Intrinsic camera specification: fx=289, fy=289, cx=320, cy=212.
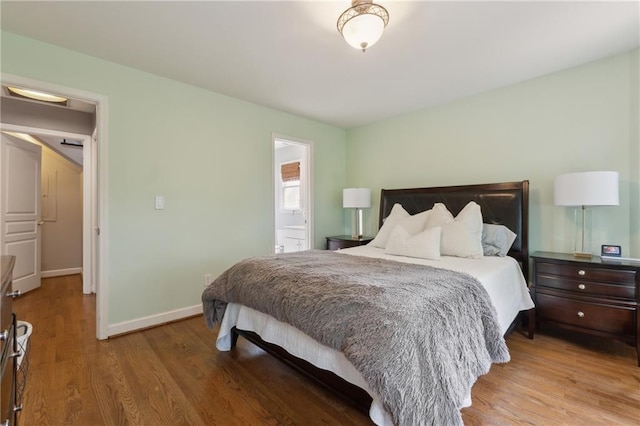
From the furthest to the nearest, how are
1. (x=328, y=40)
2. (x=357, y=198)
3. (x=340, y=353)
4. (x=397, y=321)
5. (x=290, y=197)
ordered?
1. (x=290, y=197)
2. (x=357, y=198)
3. (x=328, y=40)
4. (x=340, y=353)
5. (x=397, y=321)

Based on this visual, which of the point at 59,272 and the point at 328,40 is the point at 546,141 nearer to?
the point at 328,40

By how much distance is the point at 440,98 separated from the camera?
3.37 meters

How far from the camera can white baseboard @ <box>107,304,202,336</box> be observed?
2.60 meters

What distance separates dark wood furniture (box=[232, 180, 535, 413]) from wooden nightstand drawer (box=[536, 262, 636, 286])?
282mm

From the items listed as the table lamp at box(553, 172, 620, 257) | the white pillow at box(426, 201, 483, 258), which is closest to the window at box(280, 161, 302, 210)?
the white pillow at box(426, 201, 483, 258)

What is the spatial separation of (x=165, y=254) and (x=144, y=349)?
0.89 m

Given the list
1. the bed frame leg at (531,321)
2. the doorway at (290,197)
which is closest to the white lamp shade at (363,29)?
the bed frame leg at (531,321)

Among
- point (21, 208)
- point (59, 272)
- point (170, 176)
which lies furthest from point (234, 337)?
point (59, 272)

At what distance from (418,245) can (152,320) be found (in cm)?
262

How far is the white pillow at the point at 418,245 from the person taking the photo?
2.49 metres

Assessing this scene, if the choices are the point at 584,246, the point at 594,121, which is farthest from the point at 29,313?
the point at 594,121

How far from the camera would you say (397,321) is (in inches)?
48.8

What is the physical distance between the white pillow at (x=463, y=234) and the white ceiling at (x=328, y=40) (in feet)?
4.48

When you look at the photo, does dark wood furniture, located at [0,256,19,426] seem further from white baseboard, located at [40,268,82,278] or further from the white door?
white baseboard, located at [40,268,82,278]
